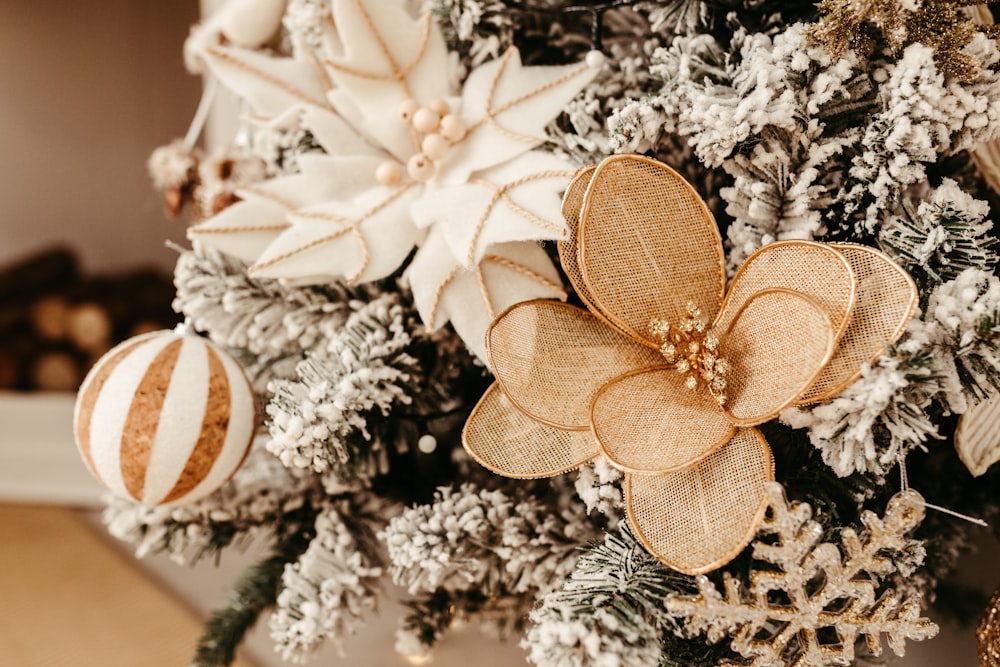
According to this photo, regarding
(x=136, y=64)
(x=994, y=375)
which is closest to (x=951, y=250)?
(x=994, y=375)

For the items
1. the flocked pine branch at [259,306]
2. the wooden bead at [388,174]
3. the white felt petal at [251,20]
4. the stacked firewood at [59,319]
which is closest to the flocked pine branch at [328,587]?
the flocked pine branch at [259,306]

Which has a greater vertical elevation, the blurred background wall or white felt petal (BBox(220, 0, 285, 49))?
white felt petal (BBox(220, 0, 285, 49))

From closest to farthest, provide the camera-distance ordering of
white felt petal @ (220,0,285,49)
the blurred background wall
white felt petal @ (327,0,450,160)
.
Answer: white felt petal @ (327,0,450,160), white felt petal @ (220,0,285,49), the blurred background wall

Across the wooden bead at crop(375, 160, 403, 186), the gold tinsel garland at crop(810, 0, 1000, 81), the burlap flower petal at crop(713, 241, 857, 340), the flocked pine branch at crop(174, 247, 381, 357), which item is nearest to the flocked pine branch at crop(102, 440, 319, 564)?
the flocked pine branch at crop(174, 247, 381, 357)

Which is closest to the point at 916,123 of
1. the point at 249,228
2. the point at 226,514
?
the point at 249,228

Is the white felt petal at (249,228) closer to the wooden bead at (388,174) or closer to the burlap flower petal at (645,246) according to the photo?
the wooden bead at (388,174)

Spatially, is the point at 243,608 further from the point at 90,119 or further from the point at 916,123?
the point at 90,119

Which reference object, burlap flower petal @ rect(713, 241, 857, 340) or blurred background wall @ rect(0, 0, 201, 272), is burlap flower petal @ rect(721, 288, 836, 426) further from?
blurred background wall @ rect(0, 0, 201, 272)
